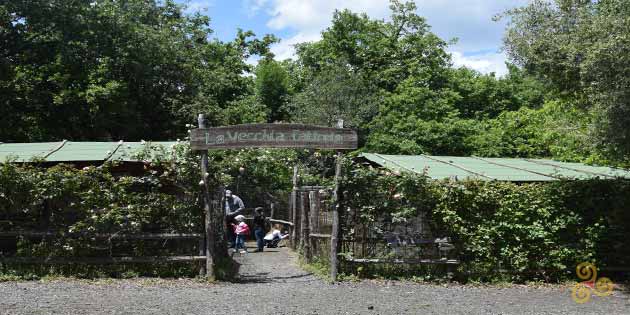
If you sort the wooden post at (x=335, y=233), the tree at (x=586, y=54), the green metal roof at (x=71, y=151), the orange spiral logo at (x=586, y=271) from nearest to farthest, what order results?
the tree at (x=586, y=54), the wooden post at (x=335, y=233), the orange spiral logo at (x=586, y=271), the green metal roof at (x=71, y=151)

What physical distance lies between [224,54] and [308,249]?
26.8 meters

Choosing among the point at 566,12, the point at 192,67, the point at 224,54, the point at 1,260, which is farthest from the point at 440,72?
the point at 1,260

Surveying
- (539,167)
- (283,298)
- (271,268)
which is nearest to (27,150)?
(271,268)

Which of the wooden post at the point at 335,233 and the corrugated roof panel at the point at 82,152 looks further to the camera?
the corrugated roof panel at the point at 82,152

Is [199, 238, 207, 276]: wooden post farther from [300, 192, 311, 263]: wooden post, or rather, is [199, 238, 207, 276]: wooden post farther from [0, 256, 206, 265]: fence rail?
[300, 192, 311, 263]: wooden post

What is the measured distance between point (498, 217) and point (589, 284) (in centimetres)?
217

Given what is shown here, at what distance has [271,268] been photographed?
40.3 ft

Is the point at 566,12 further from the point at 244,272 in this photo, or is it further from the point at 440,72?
the point at 440,72

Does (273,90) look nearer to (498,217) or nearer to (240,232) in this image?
(240,232)

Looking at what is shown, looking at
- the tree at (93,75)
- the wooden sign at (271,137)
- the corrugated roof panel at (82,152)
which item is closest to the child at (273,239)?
the corrugated roof panel at (82,152)

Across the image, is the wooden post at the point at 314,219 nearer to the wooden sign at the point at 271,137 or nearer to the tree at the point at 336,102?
the wooden sign at the point at 271,137

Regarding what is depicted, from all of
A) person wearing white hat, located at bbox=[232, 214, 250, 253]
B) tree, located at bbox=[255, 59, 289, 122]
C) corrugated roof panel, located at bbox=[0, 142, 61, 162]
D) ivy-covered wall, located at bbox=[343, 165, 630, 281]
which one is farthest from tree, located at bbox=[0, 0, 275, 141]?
ivy-covered wall, located at bbox=[343, 165, 630, 281]

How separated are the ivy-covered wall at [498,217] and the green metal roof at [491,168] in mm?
3376

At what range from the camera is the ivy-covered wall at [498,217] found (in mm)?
11039
